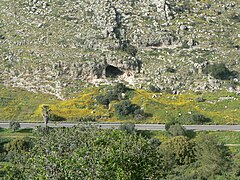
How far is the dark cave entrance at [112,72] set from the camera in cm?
7781

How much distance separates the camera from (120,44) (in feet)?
267

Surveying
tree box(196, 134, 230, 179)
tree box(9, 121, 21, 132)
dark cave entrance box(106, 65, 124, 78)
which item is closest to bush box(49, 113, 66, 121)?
tree box(9, 121, 21, 132)

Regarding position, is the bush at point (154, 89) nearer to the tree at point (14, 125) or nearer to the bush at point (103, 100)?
the bush at point (103, 100)

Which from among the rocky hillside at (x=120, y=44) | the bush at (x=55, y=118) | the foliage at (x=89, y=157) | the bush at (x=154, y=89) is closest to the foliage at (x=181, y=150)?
the foliage at (x=89, y=157)

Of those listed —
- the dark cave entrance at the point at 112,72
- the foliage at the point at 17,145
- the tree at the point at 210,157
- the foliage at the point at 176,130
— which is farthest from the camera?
the dark cave entrance at the point at 112,72

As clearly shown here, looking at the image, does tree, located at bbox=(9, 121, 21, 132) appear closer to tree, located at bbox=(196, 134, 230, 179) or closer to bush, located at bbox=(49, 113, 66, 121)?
bush, located at bbox=(49, 113, 66, 121)

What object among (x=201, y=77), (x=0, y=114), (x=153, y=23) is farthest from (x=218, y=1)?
(x=0, y=114)

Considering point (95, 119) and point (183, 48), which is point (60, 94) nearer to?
point (95, 119)

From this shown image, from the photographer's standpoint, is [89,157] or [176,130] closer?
[89,157]

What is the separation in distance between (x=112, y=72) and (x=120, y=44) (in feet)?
24.0

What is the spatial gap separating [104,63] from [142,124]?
1973 centimetres

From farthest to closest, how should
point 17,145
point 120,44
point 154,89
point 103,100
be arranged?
point 120,44 < point 154,89 < point 103,100 < point 17,145

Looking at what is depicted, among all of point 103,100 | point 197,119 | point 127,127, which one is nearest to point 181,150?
point 127,127

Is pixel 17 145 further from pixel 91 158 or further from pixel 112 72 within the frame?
pixel 112 72
